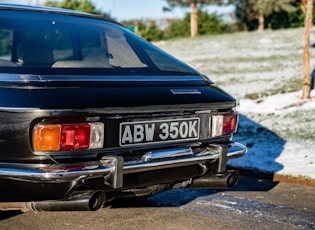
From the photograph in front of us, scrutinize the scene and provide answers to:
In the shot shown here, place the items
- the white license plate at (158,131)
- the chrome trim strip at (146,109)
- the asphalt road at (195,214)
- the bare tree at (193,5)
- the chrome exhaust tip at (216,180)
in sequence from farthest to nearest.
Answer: the bare tree at (193,5) < the asphalt road at (195,214) < the chrome exhaust tip at (216,180) < the white license plate at (158,131) < the chrome trim strip at (146,109)

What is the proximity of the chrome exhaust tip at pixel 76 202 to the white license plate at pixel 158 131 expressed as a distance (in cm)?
37

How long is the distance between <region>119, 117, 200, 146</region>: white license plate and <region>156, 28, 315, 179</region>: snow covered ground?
274cm

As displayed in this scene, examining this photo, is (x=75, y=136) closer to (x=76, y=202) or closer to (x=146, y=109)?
(x=76, y=202)

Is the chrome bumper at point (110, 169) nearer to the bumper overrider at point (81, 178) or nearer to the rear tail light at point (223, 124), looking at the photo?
the bumper overrider at point (81, 178)

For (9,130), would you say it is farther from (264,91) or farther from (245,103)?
(264,91)

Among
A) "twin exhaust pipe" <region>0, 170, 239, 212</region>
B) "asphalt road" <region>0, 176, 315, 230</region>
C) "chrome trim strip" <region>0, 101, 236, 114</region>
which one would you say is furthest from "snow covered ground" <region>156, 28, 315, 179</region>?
"twin exhaust pipe" <region>0, 170, 239, 212</region>

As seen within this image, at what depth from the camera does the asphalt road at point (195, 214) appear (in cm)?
423

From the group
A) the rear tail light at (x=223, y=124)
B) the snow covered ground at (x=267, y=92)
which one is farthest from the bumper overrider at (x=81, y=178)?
the snow covered ground at (x=267, y=92)

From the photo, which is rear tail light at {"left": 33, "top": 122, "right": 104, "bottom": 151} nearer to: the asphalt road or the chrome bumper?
the chrome bumper

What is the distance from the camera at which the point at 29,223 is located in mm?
4199

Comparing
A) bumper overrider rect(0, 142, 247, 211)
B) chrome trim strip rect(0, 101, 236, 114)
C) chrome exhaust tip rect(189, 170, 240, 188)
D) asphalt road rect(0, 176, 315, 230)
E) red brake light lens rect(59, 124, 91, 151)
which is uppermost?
chrome trim strip rect(0, 101, 236, 114)

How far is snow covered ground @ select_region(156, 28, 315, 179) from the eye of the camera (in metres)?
6.99

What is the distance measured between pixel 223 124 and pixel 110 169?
3.77 ft

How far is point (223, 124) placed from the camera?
4012 mm
